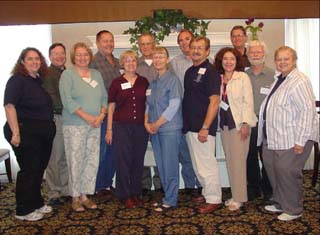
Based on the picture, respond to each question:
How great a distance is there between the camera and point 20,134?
302 centimetres

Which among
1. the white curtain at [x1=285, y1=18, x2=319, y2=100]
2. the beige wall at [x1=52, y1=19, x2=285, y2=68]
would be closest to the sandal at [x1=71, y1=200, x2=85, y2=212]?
the beige wall at [x1=52, y1=19, x2=285, y2=68]

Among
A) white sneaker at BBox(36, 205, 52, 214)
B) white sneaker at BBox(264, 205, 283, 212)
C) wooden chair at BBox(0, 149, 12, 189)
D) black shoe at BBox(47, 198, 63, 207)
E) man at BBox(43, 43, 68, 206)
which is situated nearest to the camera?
white sneaker at BBox(264, 205, 283, 212)

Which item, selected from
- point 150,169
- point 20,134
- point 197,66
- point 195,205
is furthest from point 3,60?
point 195,205

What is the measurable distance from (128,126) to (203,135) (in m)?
0.63

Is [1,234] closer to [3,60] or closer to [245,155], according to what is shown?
[245,155]

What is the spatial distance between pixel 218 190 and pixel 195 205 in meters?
0.28

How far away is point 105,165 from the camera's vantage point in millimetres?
3627

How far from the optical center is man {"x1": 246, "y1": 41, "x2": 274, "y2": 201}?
3.27m

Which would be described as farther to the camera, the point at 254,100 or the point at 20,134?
the point at 254,100

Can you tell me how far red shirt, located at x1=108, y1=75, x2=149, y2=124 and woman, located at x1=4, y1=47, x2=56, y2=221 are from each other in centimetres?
53

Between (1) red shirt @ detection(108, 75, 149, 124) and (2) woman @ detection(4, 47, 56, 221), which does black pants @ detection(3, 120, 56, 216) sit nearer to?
(2) woman @ detection(4, 47, 56, 221)

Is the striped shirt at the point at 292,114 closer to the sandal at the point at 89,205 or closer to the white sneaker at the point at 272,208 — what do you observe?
the white sneaker at the point at 272,208

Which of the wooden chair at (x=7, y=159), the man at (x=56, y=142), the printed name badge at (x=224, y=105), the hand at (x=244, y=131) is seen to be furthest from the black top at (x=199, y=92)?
the wooden chair at (x=7, y=159)

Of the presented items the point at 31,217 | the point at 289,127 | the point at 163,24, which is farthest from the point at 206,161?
the point at 163,24
